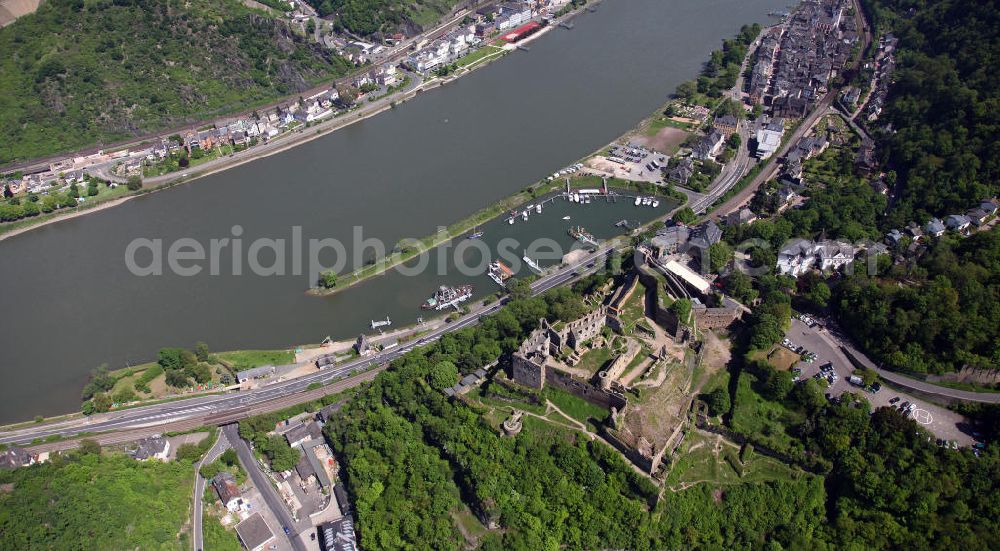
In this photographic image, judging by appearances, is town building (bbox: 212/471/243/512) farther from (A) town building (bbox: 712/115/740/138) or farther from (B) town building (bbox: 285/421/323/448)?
(A) town building (bbox: 712/115/740/138)

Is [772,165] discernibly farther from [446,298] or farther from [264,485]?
[264,485]

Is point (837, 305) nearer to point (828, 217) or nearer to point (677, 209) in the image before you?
point (828, 217)

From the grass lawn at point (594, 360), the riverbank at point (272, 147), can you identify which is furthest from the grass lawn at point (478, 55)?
the grass lawn at point (594, 360)

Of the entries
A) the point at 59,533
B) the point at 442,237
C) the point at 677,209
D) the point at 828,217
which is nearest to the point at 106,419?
the point at 59,533

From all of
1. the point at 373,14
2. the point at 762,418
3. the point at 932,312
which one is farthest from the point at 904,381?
the point at 373,14

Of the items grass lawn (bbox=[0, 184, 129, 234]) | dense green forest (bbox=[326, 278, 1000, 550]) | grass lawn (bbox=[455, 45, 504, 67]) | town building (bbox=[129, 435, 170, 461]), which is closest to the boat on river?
dense green forest (bbox=[326, 278, 1000, 550])

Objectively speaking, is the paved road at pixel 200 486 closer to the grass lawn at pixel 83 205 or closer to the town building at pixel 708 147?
the grass lawn at pixel 83 205
